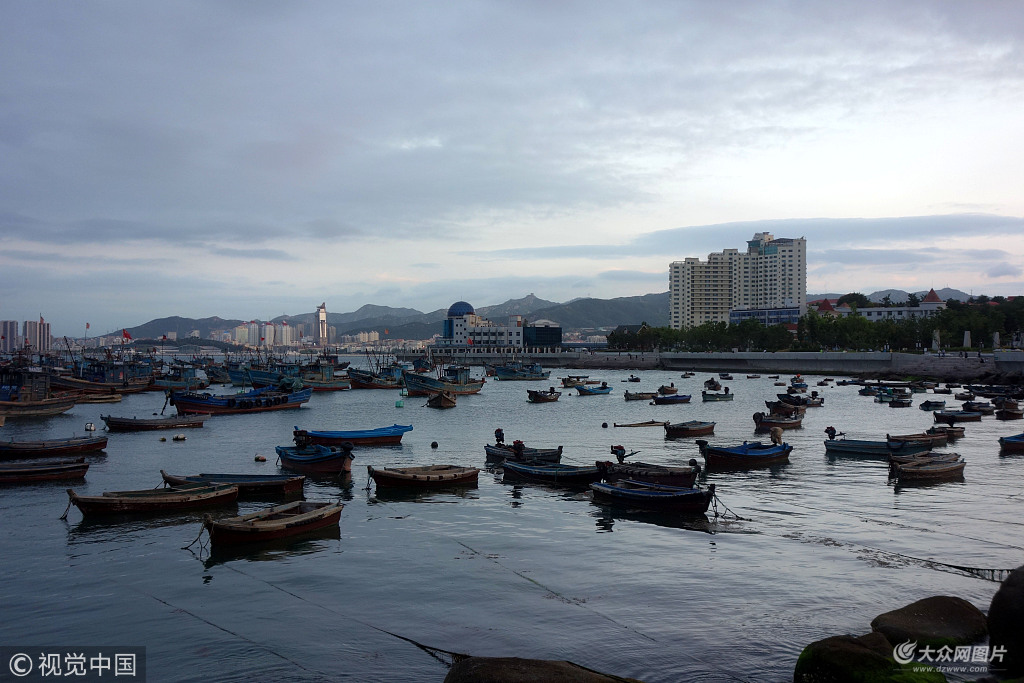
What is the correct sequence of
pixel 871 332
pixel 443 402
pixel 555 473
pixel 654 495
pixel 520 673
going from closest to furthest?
pixel 520 673 < pixel 654 495 < pixel 555 473 < pixel 443 402 < pixel 871 332

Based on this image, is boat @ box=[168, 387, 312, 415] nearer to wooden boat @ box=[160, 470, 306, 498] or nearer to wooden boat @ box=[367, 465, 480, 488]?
wooden boat @ box=[160, 470, 306, 498]

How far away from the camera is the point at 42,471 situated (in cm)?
3256

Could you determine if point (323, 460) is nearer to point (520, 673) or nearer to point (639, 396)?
point (520, 673)

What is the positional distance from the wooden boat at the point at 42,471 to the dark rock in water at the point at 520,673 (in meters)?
29.1

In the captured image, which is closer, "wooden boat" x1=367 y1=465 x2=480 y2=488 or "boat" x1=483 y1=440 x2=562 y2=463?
"wooden boat" x1=367 y1=465 x2=480 y2=488

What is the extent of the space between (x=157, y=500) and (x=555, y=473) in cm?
1545

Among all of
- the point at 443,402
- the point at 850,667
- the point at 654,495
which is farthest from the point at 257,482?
the point at 443,402

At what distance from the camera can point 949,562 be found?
1948 cm

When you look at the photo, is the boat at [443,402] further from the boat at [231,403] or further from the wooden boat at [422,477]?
the wooden boat at [422,477]

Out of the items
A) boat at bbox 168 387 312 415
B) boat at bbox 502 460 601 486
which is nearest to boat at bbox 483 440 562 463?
boat at bbox 502 460 601 486

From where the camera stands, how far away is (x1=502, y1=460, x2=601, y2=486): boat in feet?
99.4

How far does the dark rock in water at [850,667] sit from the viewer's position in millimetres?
10922

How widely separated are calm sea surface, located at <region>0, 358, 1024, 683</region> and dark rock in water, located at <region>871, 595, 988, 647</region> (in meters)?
1.15

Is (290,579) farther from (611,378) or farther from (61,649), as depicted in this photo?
(611,378)
